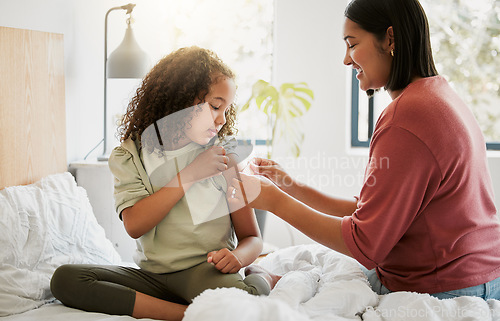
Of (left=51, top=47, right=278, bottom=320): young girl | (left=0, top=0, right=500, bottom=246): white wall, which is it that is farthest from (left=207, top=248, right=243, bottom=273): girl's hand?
(left=0, top=0, right=500, bottom=246): white wall

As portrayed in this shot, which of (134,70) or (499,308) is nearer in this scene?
(499,308)

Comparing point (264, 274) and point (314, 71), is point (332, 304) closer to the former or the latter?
point (264, 274)

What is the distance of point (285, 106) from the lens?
2846mm

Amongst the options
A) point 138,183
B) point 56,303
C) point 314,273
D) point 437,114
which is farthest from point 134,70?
point 437,114

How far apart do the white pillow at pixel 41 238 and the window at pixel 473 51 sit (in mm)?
2153

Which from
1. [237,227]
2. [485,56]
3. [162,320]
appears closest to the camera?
[162,320]

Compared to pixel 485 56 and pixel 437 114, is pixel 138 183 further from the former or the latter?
pixel 485 56

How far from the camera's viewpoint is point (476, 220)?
3.55 feet

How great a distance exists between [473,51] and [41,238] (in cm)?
246

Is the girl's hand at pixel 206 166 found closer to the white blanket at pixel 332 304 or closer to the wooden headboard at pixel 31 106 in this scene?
the white blanket at pixel 332 304

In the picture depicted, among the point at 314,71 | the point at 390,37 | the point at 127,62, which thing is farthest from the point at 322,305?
the point at 314,71

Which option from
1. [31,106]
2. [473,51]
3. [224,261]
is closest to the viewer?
[224,261]

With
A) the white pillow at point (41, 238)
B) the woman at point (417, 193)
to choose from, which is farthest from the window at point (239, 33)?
the woman at point (417, 193)

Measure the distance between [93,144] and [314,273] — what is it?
58.4 inches
